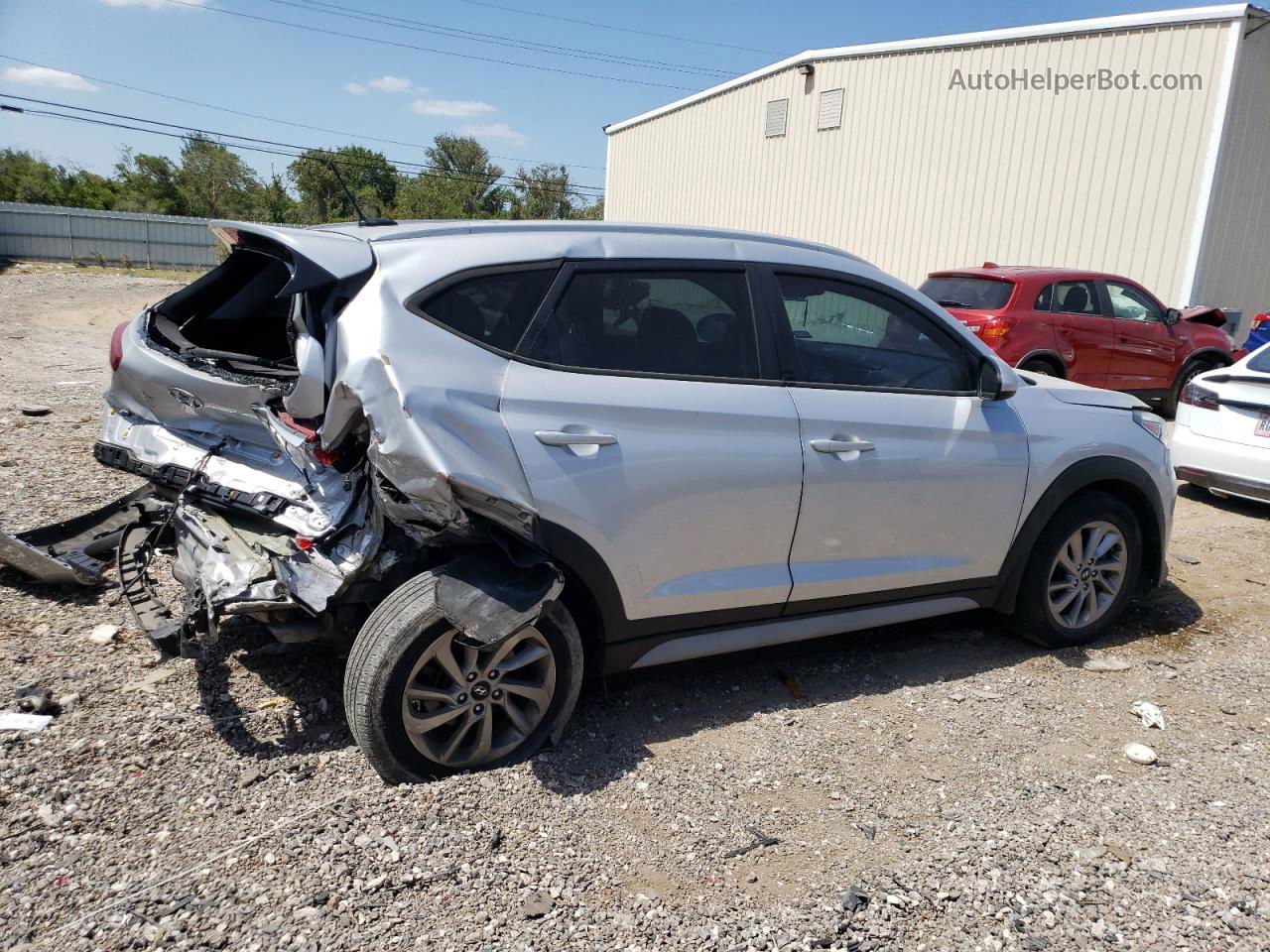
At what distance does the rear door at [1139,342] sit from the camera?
10781 mm

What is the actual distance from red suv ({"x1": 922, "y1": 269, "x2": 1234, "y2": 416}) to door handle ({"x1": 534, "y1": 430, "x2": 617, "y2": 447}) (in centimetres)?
778

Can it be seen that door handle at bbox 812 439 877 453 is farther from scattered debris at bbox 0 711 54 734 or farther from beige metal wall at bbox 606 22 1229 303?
beige metal wall at bbox 606 22 1229 303

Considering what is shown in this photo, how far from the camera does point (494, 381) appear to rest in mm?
3096

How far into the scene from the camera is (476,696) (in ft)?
10.3

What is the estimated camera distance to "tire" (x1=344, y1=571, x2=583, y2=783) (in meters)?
2.97

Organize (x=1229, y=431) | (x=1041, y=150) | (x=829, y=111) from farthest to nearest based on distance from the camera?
(x=829, y=111), (x=1041, y=150), (x=1229, y=431)

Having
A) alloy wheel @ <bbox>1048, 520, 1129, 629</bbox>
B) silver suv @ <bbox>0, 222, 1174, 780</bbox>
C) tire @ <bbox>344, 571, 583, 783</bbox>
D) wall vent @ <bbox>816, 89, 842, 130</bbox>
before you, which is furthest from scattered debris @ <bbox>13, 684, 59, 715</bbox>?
wall vent @ <bbox>816, 89, 842, 130</bbox>

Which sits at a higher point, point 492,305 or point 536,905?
point 492,305

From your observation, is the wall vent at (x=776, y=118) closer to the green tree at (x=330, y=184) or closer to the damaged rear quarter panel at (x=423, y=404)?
the damaged rear quarter panel at (x=423, y=404)

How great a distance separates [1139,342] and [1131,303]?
0.50 metres

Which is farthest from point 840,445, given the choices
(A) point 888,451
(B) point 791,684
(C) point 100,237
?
(C) point 100,237

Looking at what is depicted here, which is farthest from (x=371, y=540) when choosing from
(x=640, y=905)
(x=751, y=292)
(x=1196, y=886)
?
(x=1196, y=886)

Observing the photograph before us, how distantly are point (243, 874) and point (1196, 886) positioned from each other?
2823 millimetres

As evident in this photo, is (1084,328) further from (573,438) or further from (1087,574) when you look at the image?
(573,438)
